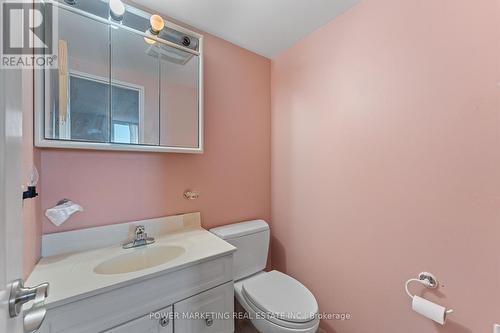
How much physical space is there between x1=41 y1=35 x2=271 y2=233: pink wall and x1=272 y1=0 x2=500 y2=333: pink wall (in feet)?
1.00

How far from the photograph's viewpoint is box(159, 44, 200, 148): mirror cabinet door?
1368mm

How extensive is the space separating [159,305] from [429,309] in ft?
3.99

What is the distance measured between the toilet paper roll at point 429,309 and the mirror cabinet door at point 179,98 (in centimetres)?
147

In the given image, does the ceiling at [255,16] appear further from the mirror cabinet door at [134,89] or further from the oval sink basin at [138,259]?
the oval sink basin at [138,259]

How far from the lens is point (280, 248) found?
5.98ft

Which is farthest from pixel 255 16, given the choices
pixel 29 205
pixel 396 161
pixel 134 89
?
pixel 29 205

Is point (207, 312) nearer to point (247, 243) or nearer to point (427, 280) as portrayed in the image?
point (247, 243)

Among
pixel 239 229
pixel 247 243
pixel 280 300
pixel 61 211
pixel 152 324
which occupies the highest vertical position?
pixel 61 211

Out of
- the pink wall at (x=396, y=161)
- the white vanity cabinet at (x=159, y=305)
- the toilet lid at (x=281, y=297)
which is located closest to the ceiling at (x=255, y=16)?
the pink wall at (x=396, y=161)

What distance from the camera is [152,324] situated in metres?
0.91

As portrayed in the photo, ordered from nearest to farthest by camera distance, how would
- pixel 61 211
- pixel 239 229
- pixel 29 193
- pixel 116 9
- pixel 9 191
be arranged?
pixel 9 191, pixel 29 193, pixel 61 211, pixel 116 9, pixel 239 229

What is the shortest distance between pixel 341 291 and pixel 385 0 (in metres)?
1.77

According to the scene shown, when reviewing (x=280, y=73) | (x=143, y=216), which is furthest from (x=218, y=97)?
(x=143, y=216)

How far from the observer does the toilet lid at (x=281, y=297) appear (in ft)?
3.71
